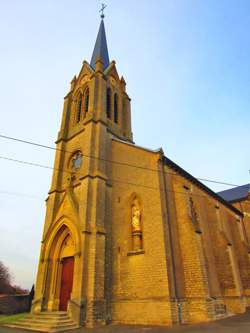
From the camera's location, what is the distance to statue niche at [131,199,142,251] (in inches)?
508

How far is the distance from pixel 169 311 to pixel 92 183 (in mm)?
7647

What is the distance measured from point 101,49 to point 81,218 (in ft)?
66.6

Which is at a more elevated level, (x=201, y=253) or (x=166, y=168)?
(x=166, y=168)

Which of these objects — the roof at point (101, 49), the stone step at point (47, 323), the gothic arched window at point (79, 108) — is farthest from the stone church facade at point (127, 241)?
the roof at point (101, 49)

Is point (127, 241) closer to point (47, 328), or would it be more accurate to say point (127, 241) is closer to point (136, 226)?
point (136, 226)

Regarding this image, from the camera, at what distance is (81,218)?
42.8 ft

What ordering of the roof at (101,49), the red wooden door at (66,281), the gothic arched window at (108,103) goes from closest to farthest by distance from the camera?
the red wooden door at (66,281), the gothic arched window at (108,103), the roof at (101,49)

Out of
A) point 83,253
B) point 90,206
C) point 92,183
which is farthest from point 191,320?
point 92,183

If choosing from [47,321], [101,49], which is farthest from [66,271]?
[101,49]

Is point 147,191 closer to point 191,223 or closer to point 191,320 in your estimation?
point 191,223

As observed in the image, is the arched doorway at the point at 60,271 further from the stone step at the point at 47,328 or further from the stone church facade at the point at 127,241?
the stone step at the point at 47,328

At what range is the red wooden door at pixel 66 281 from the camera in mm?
12863

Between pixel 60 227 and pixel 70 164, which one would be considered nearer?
pixel 60 227

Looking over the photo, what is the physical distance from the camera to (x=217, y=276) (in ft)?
47.4
